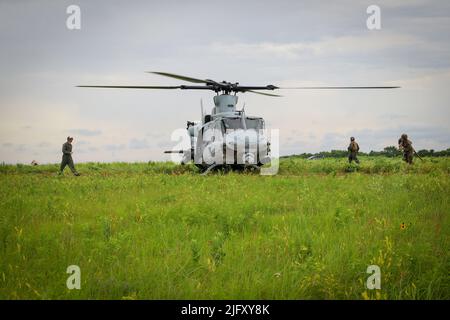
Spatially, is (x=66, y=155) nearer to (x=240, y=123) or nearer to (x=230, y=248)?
(x=240, y=123)

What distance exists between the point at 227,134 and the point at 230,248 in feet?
49.2

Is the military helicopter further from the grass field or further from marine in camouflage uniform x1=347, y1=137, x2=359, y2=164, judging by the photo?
the grass field

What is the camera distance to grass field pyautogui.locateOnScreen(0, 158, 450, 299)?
468cm

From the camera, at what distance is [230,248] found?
614cm

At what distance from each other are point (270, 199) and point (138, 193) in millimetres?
4023

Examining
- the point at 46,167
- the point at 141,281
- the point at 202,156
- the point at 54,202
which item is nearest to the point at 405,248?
the point at 141,281

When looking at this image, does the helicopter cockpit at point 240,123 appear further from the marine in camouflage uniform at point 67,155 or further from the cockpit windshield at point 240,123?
the marine in camouflage uniform at point 67,155

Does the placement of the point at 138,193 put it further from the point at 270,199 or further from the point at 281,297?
the point at 281,297

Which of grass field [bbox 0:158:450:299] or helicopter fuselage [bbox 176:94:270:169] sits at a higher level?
helicopter fuselage [bbox 176:94:270:169]

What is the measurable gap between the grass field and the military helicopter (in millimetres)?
9464

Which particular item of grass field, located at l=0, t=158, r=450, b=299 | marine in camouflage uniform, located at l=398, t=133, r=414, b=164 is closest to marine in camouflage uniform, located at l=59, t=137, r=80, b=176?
grass field, located at l=0, t=158, r=450, b=299

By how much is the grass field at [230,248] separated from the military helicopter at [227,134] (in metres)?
9.46

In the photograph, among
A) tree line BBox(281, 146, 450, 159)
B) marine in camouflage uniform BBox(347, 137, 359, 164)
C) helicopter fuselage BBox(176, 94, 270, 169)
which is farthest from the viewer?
tree line BBox(281, 146, 450, 159)
